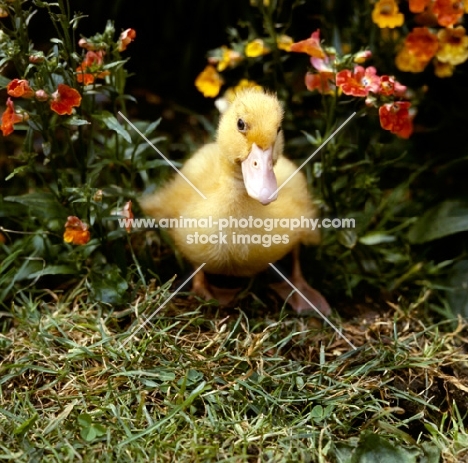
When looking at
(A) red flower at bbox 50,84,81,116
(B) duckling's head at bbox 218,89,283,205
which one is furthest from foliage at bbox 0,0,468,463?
(B) duckling's head at bbox 218,89,283,205

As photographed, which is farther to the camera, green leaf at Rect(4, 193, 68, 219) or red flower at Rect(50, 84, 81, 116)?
green leaf at Rect(4, 193, 68, 219)

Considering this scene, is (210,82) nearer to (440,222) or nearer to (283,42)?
(283,42)

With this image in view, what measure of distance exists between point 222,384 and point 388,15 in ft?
3.38

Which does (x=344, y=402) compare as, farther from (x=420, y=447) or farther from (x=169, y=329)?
(x=169, y=329)

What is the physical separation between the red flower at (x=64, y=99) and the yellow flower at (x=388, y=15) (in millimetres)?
816

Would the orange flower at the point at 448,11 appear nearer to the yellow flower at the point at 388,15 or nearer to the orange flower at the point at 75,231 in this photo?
the yellow flower at the point at 388,15

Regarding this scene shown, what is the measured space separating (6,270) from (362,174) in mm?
974

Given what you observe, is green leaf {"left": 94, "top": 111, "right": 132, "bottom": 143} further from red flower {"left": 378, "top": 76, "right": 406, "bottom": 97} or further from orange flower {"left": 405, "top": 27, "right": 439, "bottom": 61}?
orange flower {"left": 405, "top": 27, "right": 439, "bottom": 61}

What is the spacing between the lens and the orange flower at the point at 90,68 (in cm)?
169

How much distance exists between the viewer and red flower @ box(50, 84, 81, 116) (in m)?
1.64

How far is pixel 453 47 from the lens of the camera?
1953 mm

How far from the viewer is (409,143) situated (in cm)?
224

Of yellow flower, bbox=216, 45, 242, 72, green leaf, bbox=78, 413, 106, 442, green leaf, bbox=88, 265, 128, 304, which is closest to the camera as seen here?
green leaf, bbox=78, 413, 106, 442

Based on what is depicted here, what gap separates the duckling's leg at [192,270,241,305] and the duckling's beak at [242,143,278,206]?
13.8 inches
